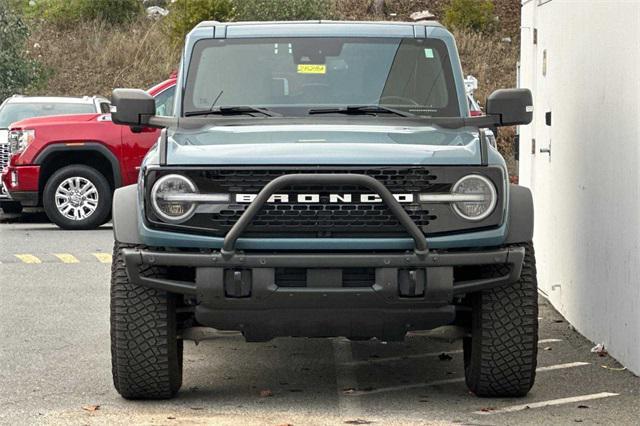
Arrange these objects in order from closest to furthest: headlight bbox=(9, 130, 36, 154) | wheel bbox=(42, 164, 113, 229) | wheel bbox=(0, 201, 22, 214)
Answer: headlight bbox=(9, 130, 36, 154), wheel bbox=(42, 164, 113, 229), wheel bbox=(0, 201, 22, 214)

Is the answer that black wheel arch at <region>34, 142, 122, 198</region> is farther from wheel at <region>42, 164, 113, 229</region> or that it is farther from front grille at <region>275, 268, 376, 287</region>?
front grille at <region>275, 268, 376, 287</region>

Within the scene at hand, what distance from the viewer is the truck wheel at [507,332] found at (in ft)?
25.7

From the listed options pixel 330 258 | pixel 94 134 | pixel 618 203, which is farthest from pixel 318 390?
pixel 94 134

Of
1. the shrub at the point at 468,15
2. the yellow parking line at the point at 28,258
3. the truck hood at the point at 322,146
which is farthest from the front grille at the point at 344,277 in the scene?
the shrub at the point at 468,15

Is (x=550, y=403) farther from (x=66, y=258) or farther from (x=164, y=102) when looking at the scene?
(x=164, y=102)

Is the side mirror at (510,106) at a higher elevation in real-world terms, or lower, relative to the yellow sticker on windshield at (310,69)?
lower

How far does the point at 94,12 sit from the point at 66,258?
109ft

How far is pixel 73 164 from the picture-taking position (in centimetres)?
2028

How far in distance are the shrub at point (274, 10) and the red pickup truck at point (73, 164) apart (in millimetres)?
21609

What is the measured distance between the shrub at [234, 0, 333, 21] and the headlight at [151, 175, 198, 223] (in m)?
34.0

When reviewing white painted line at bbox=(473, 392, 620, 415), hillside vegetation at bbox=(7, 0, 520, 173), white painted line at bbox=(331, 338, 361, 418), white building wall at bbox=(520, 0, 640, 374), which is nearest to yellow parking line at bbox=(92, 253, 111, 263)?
white building wall at bbox=(520, 0, 640, 374)

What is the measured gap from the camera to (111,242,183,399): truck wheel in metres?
7.82

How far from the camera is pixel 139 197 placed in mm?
7730

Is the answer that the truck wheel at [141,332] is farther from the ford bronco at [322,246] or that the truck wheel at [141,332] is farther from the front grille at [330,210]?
the front grille at [330,210]
